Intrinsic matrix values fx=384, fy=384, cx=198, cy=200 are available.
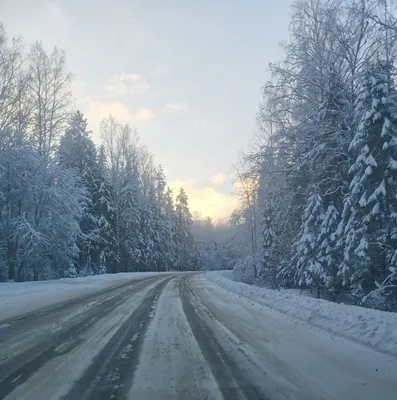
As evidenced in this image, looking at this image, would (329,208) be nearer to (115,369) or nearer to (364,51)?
(364,51)

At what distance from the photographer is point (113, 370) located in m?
5.05

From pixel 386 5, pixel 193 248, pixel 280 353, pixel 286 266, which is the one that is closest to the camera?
pixel 280 353

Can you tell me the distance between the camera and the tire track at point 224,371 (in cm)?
419

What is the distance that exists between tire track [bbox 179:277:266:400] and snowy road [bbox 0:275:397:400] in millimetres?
11

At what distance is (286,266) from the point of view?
21.5 metres

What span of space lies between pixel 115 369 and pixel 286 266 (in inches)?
691

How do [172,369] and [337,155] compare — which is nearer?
[172,369]

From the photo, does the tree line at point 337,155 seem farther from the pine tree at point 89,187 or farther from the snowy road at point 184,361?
the pine tree at point 89,187

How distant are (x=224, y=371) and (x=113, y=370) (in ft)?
4.78

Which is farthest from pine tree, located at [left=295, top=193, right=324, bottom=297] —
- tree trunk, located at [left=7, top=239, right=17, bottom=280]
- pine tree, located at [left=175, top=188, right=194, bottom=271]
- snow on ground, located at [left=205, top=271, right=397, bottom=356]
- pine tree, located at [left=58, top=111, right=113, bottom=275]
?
pine tree, located at [left=175, top=188, right=194, bottom=271]

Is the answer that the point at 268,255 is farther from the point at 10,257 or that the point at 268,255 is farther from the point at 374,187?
the point at 10,257

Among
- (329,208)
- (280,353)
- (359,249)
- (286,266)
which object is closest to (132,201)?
(286,266)

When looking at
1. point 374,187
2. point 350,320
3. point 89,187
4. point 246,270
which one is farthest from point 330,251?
point 89,187

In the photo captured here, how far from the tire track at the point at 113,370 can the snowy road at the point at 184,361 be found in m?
0.01
